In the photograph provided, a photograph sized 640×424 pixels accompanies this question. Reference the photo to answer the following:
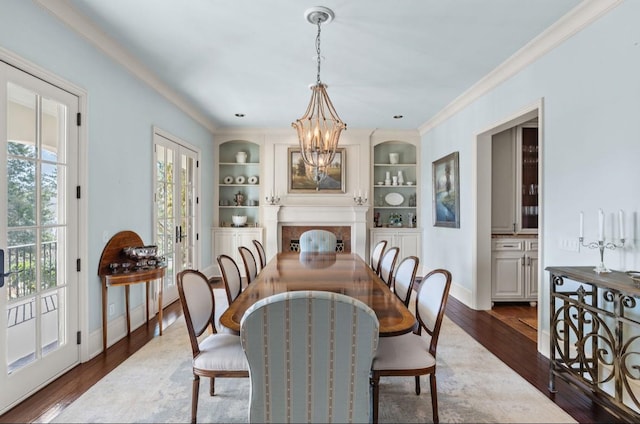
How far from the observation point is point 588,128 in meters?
2.54

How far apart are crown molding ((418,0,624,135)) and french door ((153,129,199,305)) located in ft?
12.9

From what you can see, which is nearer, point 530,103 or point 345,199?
point 530,103

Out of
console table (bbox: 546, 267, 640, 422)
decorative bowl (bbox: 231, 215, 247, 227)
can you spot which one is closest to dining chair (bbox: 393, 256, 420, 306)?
console table (bbox: 546, 267, 640, 422)

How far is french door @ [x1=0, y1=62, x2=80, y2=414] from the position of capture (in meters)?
2.16

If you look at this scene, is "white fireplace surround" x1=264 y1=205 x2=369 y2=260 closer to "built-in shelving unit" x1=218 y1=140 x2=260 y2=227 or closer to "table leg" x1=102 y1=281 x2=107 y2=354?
"built-in shelving unit" x1=218 y1=140 x2=260 y2=227

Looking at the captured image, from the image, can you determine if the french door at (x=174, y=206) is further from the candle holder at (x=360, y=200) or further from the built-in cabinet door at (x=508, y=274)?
the built-in cabinet door at (x=508, y=274)

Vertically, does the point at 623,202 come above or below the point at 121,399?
above

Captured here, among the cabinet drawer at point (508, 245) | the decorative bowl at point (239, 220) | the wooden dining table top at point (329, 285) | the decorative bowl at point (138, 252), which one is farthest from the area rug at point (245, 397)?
the decorative bowl at point (239, 220)

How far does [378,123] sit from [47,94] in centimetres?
472

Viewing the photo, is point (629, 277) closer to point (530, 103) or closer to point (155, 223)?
point (530, 103)

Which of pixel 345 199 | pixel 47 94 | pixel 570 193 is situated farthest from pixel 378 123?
pixel 47 94

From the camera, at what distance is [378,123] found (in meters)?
6.05

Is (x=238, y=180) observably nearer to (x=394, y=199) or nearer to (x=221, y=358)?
(x=394, y=199)

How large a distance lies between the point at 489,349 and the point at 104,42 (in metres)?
4.37
